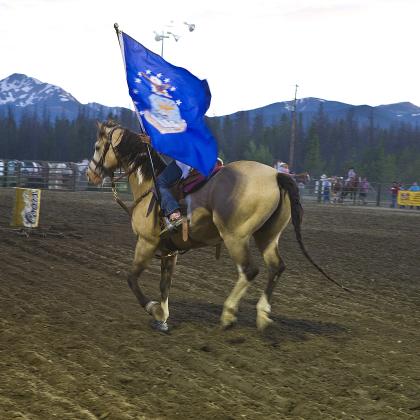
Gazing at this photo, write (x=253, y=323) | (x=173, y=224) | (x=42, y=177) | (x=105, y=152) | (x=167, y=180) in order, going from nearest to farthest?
(x=173, y=224), (x=167, y=180), (x=253, y=323), (x=105, y=152), (x=42, y=177)

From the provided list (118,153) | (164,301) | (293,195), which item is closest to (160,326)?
(164,301)

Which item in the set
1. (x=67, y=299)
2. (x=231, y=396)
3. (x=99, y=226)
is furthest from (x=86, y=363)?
(x=99, y=226)

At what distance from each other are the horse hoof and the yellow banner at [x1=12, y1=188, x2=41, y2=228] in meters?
8.34

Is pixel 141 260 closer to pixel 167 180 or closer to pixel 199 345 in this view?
pixel 167 180

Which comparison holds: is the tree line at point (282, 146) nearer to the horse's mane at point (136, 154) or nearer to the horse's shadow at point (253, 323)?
the horse's shadow at point (253, 323)

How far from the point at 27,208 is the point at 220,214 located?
8832 millimetres

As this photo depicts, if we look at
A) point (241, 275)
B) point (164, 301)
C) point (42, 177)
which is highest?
point (241, 275)

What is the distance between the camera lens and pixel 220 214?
21.7 feet

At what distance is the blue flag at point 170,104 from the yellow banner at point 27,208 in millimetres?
7967

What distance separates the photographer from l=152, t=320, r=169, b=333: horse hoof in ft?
21.6

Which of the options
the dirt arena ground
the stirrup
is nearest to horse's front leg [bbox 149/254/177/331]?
the dirt arena ground

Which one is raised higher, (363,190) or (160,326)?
(363,190)

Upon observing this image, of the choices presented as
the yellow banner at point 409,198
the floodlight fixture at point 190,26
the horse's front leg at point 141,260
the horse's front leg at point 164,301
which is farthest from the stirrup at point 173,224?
the yellow banner at point 409,198

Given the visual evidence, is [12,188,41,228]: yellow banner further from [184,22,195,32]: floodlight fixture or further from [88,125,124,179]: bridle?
[184,22,195,32]: floodlight fixture
